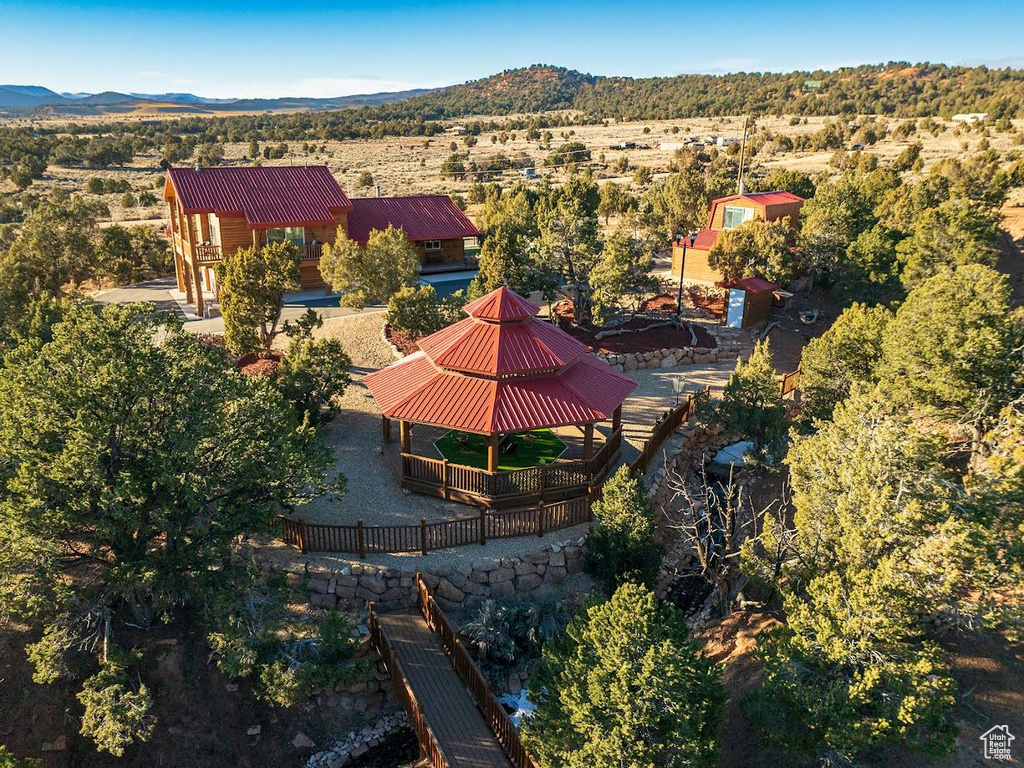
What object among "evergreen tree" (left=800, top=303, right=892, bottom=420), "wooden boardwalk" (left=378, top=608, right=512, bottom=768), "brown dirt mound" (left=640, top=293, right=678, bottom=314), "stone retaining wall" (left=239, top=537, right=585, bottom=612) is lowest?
"wooden boardwalk" (left=378, top=608, right=512, bottom=768)

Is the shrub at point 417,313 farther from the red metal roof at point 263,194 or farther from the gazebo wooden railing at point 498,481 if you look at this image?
the red metal roof at point 263,194

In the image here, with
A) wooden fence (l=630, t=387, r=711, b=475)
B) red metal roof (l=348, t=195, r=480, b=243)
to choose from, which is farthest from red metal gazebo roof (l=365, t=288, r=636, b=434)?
red metal roof (l=348, t=195, r=480, b=243)

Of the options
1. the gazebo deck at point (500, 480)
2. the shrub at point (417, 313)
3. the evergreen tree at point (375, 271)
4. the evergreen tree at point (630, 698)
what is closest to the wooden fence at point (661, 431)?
the gazebo deck at point (500, 480)

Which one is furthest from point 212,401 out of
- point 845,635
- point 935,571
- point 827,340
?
point 827,340

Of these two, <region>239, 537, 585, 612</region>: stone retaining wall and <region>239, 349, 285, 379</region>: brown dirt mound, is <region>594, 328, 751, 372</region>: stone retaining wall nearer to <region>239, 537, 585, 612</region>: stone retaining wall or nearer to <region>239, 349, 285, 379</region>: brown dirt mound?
<region>239, 537, 585, 612</region>: stone retaining wall

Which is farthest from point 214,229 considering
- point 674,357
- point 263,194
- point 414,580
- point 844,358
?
point 844,358

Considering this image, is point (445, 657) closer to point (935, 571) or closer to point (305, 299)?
point (935, 571)
